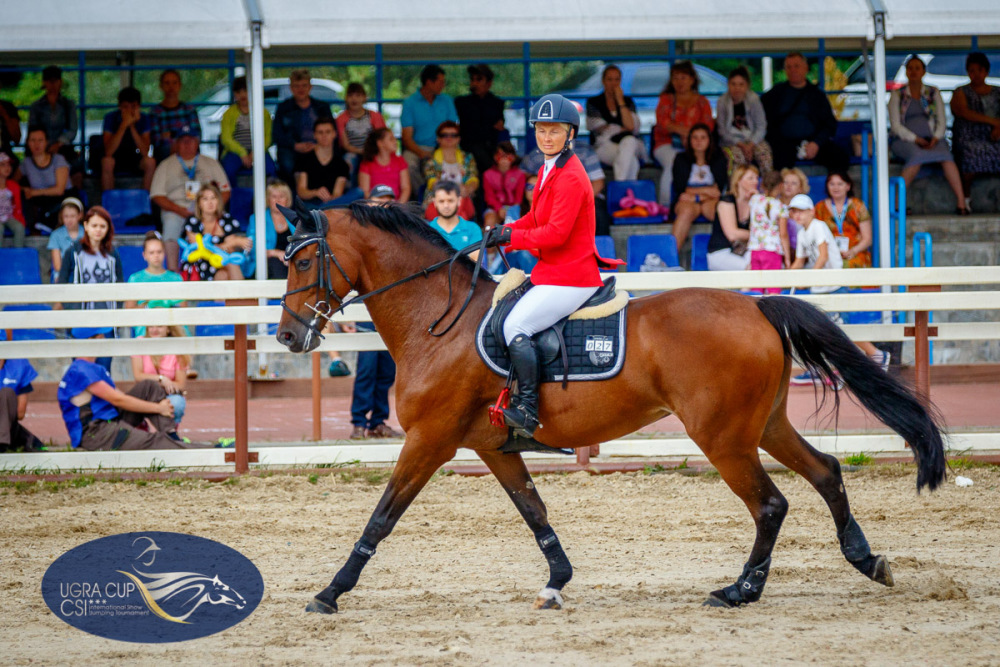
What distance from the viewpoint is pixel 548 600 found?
17.1ft

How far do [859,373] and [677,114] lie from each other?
364 inches

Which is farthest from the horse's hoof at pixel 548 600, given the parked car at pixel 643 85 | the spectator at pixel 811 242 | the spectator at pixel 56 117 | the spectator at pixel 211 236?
the parked car at pixel 643 85

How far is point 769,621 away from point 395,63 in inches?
433

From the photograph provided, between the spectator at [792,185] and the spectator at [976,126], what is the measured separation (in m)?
3.50

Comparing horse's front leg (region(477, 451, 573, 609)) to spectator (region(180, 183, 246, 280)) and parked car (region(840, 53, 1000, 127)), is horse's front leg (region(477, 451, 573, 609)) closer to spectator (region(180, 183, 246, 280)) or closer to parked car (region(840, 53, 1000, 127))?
spectator (region(180, 183, 246, 280))

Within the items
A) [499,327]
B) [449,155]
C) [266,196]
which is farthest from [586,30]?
[499,327]

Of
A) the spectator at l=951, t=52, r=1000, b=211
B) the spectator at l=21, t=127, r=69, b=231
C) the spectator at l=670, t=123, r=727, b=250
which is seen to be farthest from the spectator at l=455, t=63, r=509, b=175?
the spectator at l=951, t=52, r=1000, b=211

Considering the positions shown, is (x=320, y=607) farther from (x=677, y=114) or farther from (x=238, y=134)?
(x=677, y=114)

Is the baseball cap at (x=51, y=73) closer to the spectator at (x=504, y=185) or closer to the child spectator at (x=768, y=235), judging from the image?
the spectator at (x=504, y=185)

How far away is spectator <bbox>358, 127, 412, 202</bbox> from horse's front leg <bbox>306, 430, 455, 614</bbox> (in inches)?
303

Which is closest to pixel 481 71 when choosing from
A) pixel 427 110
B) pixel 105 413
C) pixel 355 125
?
pixel 427 110

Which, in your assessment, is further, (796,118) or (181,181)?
(796,118)

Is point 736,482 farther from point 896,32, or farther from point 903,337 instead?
point 896,32

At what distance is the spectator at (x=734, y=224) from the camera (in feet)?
39.2
